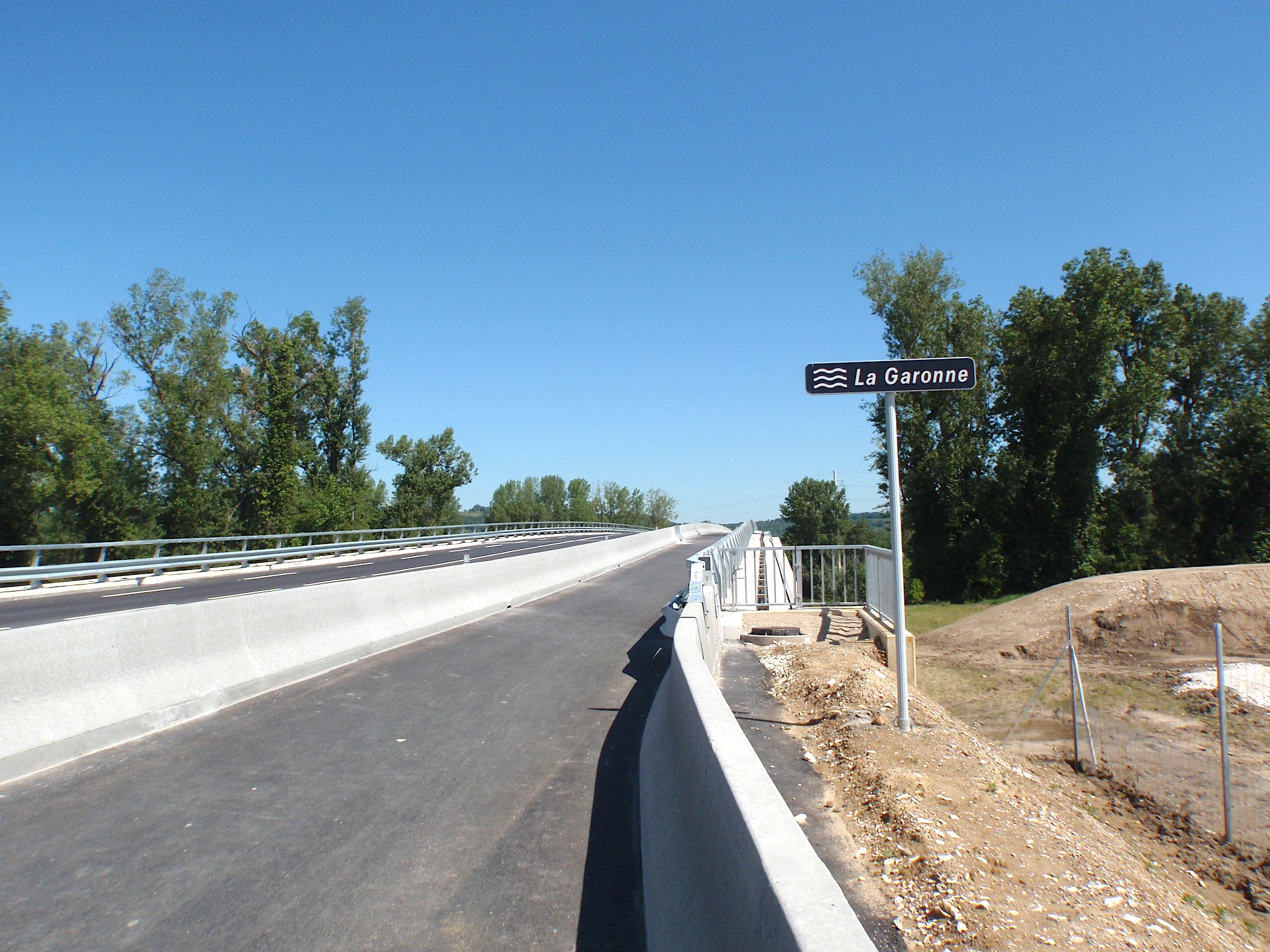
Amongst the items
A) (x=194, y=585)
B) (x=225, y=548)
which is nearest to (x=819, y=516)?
(x=225, y=548)

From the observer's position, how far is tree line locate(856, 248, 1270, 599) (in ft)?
143

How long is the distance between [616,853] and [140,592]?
21.1m

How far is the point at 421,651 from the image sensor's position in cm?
1143

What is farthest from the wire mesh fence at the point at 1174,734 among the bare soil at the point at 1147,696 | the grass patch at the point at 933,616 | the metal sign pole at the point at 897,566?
the grass patch at the point at 933,616

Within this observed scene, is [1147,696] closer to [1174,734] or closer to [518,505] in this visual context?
[1174,734]

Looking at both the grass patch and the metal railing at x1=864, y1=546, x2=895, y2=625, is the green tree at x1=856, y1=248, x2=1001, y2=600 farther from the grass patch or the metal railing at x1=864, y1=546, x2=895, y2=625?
the metal railing at x1=864, y1=546, x2=895, y2=625

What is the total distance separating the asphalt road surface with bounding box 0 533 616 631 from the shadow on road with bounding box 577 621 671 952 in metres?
6.29

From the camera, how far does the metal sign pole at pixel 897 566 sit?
7359mm

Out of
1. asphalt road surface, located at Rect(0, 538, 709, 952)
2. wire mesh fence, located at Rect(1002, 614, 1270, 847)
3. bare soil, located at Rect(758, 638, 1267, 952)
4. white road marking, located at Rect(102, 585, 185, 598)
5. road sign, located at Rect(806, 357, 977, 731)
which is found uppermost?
road sign, located at Rect(806, 357, 977, 731)

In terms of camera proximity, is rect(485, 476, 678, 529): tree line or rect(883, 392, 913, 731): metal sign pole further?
rect(485, 476, 678, 529): tree line

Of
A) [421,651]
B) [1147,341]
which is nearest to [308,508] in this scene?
[421,651]

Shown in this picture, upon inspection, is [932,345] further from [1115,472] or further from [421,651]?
[421,651]

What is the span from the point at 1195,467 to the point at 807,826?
51.3m

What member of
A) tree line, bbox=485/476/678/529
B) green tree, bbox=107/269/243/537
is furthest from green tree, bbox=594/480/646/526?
green tree, bbox=107/269/243/537
